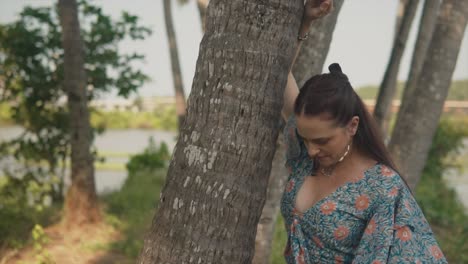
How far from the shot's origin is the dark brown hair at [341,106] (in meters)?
2.20

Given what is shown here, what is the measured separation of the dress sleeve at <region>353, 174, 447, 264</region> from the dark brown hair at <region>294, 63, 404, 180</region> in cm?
17

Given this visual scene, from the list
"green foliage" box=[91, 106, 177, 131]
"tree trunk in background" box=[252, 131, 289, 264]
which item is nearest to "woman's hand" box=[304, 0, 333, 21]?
"tree trunk in background" box=[252, 131, 289, 264]

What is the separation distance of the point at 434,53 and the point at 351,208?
3.37m

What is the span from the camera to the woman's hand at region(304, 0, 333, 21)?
93.6 inches

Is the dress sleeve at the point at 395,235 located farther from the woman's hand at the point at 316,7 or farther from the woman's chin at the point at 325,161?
the woman's hand at the point at 316,7

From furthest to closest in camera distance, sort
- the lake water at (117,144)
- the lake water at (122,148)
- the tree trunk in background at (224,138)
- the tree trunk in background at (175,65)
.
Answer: the tree trunk in background at (175,65)
the lake water at (122,148)
the lake water at (117,144)
the tree trunk in background at (224,138)

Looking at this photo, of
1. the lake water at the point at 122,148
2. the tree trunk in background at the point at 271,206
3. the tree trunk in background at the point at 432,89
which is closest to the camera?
the tree trunk in background at the point at 271,206

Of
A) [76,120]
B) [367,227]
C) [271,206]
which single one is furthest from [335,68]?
[76,120]

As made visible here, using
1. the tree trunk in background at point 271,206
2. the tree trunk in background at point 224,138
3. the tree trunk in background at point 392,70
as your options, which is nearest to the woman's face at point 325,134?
the tree trunk in background at point 224,138

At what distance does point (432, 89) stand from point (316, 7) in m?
3.13

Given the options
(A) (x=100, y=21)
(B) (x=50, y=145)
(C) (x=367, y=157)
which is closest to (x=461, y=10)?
(C) (x=367, y=157)

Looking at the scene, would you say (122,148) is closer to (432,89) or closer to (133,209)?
(133,209)

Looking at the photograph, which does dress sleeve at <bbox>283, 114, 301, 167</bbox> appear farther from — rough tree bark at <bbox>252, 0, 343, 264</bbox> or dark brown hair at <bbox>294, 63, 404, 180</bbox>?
rough tree bark at <bbox>252, 0, 343, 264</bbox>

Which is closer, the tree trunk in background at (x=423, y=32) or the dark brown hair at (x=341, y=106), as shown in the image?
the dark brown hair at (x=341, y=106)
